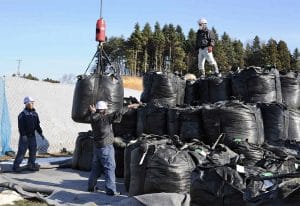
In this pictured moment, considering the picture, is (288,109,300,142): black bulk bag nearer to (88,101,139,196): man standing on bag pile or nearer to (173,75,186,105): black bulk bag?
(173,75,186,105): black bulk bag

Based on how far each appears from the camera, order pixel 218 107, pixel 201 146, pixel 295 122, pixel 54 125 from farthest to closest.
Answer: pixel 54 125 < pixel 295 122 < pixel 218 107 < pixel 201 146

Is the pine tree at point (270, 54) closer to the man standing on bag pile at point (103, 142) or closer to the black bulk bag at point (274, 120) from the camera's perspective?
the black bulk bag at point (274, 120)

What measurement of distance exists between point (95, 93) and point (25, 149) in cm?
205

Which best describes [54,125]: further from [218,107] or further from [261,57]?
[261,57]

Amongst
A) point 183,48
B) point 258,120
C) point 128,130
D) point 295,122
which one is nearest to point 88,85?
point 128,130

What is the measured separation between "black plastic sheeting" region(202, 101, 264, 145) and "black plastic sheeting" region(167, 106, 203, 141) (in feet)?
0.41

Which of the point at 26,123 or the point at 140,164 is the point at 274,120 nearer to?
the point at 140,164

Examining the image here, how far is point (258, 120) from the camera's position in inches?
301

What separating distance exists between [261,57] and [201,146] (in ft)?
102

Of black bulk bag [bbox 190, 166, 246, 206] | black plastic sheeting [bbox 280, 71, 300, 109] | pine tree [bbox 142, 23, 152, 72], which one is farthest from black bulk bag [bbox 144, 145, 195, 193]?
pine tree [bbox 142, 23, 152, 72]

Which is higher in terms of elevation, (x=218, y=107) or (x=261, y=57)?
(x=261, y=57)

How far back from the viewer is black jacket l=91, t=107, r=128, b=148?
7047 millimetres

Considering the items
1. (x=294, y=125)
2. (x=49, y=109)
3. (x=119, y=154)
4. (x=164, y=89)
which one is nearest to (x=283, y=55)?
(x=49, y=109)

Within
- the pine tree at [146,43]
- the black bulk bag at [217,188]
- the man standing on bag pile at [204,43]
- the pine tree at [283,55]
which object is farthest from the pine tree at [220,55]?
the black bulk bag at [217,188]
